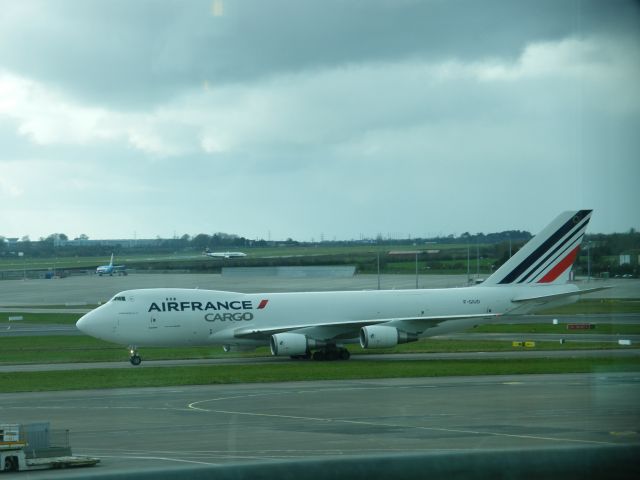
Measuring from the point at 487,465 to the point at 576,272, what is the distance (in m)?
49.7

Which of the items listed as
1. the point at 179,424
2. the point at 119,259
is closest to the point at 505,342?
the point at 179,424

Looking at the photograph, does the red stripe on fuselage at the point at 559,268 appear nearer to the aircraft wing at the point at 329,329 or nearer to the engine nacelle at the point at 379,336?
the aircraft wing at the point at 329,329

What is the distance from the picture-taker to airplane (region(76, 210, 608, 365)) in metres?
42.7

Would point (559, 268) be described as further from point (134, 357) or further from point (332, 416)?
point (332, 416)

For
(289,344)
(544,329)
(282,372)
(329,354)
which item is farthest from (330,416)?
(544,329)

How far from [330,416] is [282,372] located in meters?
13.2

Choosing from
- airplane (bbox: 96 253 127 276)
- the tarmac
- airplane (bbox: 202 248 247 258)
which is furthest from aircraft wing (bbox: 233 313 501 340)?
airplane (bbox: 96 253 127 276)

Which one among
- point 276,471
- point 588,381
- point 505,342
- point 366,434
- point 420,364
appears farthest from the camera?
point 505,342

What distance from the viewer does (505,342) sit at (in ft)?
167

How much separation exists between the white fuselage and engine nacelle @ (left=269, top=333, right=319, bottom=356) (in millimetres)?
921

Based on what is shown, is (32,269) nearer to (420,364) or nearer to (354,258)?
(354,258)

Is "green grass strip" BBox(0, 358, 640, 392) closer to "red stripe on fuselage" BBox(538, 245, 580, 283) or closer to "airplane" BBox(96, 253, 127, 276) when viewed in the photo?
"red stripe on fuselage" BBox(538, 245, 580, 283)

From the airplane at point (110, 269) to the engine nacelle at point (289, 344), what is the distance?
72329 millimetres

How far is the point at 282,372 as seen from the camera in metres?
37.0
